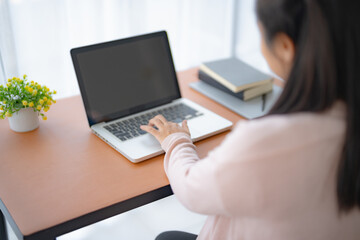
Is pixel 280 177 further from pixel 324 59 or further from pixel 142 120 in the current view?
pixel 142 120

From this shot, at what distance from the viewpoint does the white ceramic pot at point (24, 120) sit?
1.19 metres

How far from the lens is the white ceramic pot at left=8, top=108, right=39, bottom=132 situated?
1.19 meters

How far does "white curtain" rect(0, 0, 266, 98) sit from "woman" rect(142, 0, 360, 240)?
1.40 m

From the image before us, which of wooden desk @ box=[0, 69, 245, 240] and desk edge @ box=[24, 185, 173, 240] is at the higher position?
wooden desk @ box=[0, 69, 245, 240]

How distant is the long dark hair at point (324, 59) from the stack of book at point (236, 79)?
71 cm

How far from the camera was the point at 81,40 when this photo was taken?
2.17m

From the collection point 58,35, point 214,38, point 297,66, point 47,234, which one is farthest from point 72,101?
point 214,38

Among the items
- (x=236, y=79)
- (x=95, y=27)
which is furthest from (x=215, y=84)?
(x=95, y=27)

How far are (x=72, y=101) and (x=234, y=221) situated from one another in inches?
32.6

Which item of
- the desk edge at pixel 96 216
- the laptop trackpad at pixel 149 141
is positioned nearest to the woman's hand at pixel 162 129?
the laptop trackpad at pixel 149 141

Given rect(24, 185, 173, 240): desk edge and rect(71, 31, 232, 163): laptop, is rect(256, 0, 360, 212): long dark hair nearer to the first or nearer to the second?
rect(24, 185, 173, 240): desk edge

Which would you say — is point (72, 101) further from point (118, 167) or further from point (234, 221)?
point (234, 221)

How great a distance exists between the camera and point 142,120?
125 centimetres

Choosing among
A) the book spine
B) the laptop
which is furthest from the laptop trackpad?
the book spine
